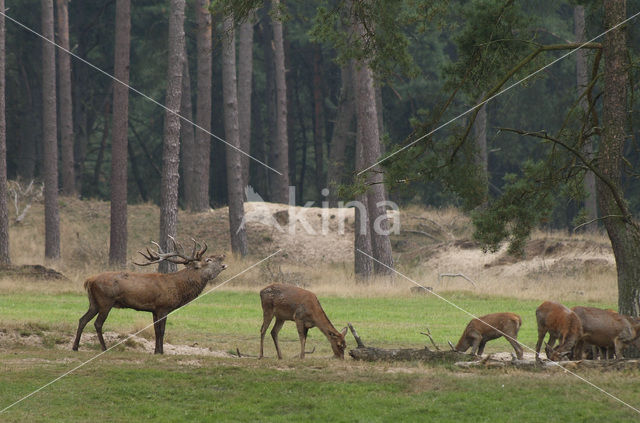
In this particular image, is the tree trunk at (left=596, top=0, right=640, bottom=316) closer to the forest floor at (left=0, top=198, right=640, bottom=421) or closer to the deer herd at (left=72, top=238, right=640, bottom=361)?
the deer herd at (left=72, top=238, right=640, bottom=361)

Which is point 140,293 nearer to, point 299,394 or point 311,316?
point 311,316

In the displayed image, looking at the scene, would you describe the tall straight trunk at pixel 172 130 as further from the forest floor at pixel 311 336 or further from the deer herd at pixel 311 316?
the deer herd at pixel 311 316

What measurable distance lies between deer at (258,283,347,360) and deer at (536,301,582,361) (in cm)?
302

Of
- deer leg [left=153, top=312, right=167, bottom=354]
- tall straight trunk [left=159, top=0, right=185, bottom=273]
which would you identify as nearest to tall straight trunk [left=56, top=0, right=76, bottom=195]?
tall straight trunk [left=159, top=0, right=185, bottom=273]

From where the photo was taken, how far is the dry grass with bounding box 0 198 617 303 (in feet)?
97.0

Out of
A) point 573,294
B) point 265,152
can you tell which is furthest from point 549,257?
point 265,152

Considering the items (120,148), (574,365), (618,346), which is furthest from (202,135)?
(574,365)

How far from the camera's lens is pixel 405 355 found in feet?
49.2

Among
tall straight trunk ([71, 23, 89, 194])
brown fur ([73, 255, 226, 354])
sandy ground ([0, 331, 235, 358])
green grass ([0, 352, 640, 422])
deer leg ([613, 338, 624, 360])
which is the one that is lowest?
green grass ([0, 352, 640, 422])

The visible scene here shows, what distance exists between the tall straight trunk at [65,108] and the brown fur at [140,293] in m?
28.9

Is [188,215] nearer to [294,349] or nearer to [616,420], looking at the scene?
[294,349]

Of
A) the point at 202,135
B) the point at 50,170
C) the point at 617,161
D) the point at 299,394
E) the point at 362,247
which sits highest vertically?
the point at 202,135

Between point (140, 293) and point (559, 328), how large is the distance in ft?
21.3

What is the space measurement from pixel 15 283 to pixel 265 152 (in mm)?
34320
